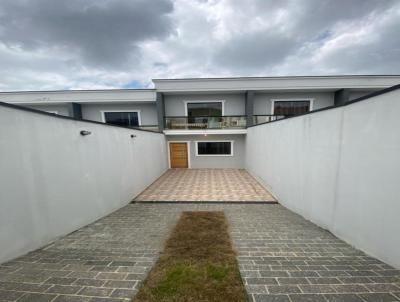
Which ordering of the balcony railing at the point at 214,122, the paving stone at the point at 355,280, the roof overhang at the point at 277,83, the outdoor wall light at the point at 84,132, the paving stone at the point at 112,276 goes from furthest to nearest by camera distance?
the balcony railing at the point at 214,122 < the roof overhang at the point at 277,83 < the outdoor wall light at the point at 84,132 < the paving stone at the point at 112,276 < the paving stone at the point at 355,280

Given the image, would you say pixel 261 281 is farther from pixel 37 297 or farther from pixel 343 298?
pixel 37 297

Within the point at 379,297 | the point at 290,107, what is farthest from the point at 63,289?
→ the point at 290,107

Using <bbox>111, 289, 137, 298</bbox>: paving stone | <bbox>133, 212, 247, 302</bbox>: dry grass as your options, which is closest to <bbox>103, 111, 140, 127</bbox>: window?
<bbox>133, 212, 247, 302</bbox>: dry grass

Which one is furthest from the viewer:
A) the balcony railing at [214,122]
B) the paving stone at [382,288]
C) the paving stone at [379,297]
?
the balcony railing at [214,122]

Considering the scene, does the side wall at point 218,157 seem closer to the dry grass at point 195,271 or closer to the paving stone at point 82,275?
the dry grass at point 195,271

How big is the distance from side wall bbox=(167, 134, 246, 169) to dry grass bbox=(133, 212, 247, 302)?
24.3 ft

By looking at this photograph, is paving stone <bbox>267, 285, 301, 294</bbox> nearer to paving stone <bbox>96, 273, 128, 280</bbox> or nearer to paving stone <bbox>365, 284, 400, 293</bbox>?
paving stone <bbox>365, 284, 400, 293</bbox>

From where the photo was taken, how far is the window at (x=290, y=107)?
1045cm

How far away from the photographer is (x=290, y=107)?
10.5 meters

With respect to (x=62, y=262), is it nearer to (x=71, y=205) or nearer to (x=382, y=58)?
(x=71, y=205)

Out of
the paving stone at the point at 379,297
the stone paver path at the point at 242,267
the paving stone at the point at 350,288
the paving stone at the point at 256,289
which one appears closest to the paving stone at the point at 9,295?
the stone paver path at the point at 242,267

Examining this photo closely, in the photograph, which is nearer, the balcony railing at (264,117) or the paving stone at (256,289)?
the paving stone at (256,289)

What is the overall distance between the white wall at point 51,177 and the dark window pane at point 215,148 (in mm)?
6269

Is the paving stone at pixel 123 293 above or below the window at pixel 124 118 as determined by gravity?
below
